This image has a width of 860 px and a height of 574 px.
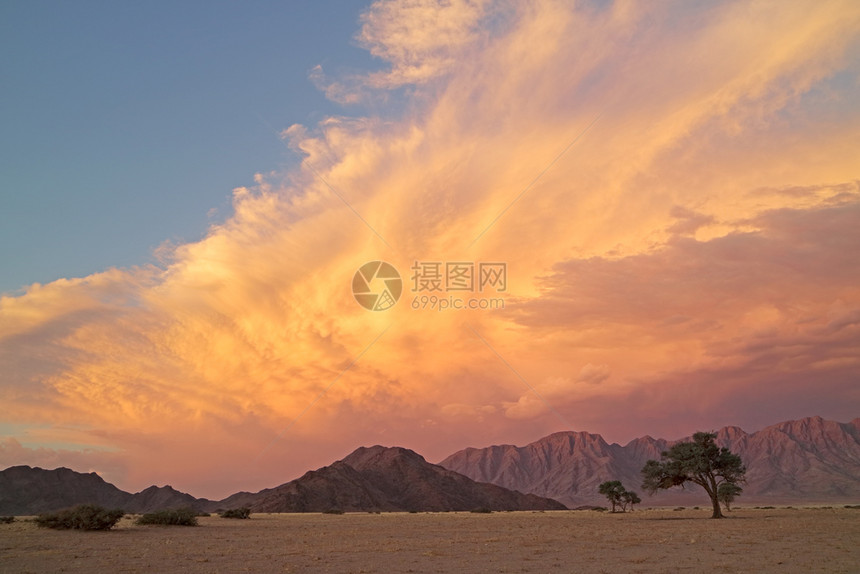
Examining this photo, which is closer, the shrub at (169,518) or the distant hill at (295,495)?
the shrub at (169,518)

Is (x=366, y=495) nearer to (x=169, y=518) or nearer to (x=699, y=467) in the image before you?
(x=699, y=467)

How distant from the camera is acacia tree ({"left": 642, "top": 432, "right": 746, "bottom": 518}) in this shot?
69.2m

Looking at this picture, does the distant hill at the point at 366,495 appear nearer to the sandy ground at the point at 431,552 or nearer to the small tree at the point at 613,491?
the small tree at the point at 613,491

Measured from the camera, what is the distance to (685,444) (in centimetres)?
7138

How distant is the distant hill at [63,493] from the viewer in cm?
14725

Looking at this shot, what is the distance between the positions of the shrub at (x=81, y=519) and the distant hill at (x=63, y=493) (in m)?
108

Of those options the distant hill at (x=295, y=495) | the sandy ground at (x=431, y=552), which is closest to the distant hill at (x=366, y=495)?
the distant hill at (x=295, y=495)

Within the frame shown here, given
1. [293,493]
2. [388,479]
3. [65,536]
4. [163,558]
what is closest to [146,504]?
[293,493]

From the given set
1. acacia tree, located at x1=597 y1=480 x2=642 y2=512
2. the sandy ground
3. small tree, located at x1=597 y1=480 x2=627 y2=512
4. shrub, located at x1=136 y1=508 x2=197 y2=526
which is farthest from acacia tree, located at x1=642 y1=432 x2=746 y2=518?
shrub, located at x1=136 y1=508 x2=197 y2=526

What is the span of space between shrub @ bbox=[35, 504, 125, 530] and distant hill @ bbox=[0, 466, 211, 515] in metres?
108

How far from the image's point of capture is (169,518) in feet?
163

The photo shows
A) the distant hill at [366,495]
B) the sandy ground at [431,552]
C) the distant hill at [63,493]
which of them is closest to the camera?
the sandy ground at [431,552]

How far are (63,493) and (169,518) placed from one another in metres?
134

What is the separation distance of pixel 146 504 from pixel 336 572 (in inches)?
7069
